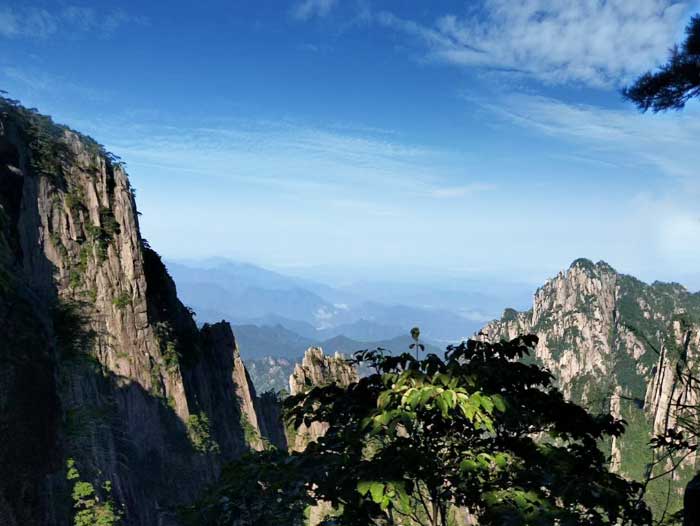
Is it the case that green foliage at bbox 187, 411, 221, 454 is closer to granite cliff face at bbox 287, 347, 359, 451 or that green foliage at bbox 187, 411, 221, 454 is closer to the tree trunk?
granite cliff face at bbox 287, 347, 359, 451

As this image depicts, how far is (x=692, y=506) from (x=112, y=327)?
43.6 m

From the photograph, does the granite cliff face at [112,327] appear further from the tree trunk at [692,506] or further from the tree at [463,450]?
the tree trunk at [692,506]

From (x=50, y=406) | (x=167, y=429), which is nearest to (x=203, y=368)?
(x=167, y=429)

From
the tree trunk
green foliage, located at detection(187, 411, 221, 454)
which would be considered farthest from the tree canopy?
green foliage, located at detection(187, 411, 221, 454)

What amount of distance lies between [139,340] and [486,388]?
1752 inches

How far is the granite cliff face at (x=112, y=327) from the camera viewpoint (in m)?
30.1

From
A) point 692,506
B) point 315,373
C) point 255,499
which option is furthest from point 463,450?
point 315,373

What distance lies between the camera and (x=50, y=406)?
28.1ft

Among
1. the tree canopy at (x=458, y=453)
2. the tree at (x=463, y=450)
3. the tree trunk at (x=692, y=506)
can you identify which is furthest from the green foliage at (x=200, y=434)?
the tree trunk at (x=692, y=506)

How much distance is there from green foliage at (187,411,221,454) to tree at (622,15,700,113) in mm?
47526

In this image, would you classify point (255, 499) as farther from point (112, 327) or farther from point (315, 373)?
point (315, 373)

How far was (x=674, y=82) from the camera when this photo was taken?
32.2 ft

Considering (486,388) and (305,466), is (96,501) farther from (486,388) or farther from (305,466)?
(486,388)

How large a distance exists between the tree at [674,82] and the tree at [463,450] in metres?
6.93
